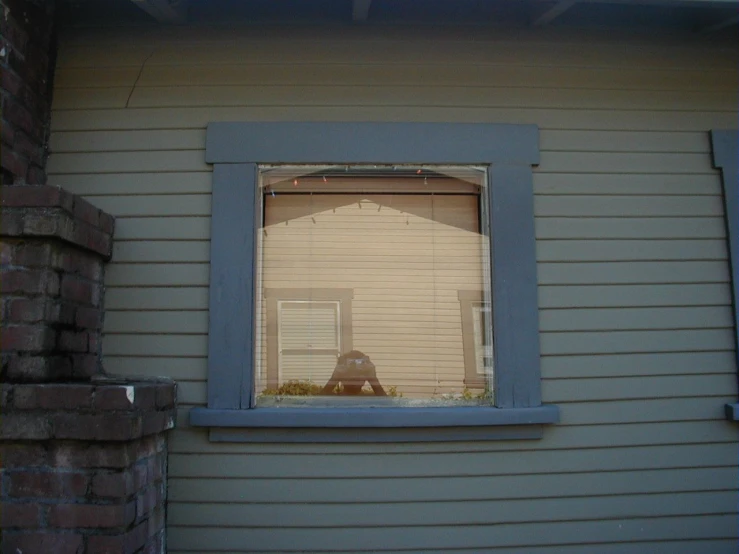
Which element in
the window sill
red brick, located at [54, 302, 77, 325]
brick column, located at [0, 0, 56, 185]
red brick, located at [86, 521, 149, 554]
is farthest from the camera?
the window sill

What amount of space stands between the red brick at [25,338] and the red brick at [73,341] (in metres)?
0.10

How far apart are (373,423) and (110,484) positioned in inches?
41.0

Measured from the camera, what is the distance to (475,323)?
8.90 ft

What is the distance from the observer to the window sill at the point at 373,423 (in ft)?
8.17

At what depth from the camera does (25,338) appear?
2188 millimetres

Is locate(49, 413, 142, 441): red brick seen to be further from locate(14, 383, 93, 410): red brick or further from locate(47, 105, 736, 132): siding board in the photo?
locate(47, 105, 736, 132): siding board

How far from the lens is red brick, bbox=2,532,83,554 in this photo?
2.04 meters

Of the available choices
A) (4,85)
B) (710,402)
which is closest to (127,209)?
(4,85)

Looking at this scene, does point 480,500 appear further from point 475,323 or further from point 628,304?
point 628,304

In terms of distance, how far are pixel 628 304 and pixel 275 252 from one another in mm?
1650

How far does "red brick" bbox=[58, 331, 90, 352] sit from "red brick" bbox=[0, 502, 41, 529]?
58cm

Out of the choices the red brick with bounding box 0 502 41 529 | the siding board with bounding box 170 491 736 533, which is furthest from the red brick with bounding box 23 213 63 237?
the siding board with bounding box 170 491 736 533

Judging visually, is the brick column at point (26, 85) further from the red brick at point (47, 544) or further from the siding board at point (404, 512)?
the siding board at point (404, 512)

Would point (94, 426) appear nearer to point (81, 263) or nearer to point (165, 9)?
point (81, 263)
